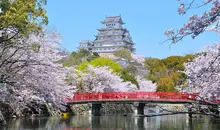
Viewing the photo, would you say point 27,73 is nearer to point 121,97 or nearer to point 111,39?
point 121,97

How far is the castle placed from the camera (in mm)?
99750

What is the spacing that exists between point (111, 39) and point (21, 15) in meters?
90.2

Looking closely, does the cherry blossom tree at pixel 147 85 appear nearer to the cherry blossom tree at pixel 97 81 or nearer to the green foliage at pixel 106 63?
the green foliage at pixel 106 63

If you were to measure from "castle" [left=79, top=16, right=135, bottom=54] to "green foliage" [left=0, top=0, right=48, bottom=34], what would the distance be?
86.5 metres

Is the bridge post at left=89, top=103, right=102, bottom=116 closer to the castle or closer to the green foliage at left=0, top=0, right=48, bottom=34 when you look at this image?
the green foliage at left=0, top=0, right=48, bottom=34

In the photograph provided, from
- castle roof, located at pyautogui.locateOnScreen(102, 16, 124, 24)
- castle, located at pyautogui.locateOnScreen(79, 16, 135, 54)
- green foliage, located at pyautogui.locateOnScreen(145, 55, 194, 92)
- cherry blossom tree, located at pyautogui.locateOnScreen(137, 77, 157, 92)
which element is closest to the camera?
cherry blossom tree, located at pyautogui.locateOnScreen(137, 77, 157, 92)

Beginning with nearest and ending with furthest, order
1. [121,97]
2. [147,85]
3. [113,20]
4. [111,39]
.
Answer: [121,97], [147,85], [111,39], [113,20]

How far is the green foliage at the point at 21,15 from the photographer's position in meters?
10.5

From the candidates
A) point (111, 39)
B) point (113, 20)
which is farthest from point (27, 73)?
point (113, 20)

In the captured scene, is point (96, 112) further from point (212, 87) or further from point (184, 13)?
point (184, 13)

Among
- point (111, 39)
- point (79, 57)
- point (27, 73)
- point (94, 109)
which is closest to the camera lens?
point (27, 73)

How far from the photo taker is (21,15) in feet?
34.7

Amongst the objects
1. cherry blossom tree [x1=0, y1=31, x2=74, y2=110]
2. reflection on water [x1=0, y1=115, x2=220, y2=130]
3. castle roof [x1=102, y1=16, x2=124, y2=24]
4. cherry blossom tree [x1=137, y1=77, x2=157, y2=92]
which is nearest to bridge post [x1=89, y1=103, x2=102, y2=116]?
reflection on water [x1=0, y1=115, x2=220, y2=130]

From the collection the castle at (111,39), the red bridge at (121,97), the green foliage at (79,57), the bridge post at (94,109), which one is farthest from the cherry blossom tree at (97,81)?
the castle at (111,39)
